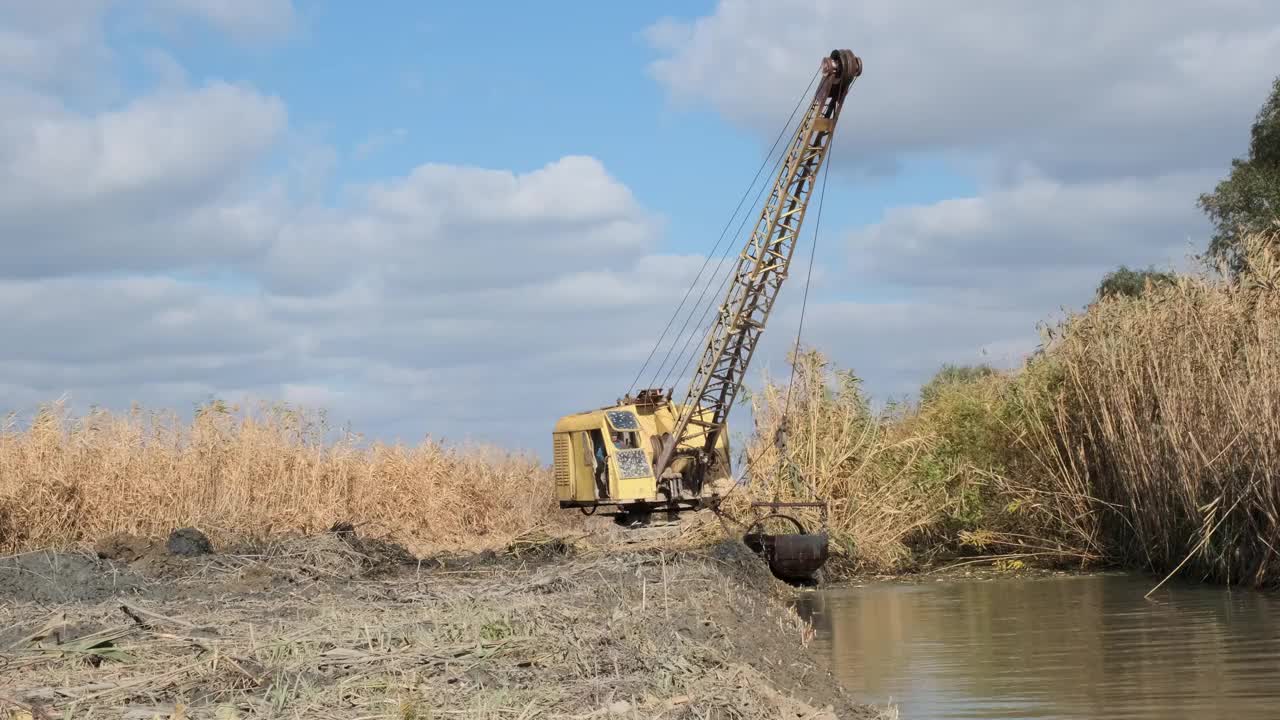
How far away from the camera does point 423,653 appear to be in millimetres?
7434

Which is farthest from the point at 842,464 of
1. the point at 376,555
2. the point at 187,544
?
the point at 187,544

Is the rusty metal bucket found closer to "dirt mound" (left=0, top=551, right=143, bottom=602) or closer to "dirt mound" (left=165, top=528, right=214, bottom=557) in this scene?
"dirt mound" (left=165, top=528, right=214, bottom=557)

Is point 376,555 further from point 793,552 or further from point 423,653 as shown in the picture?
point 423,653

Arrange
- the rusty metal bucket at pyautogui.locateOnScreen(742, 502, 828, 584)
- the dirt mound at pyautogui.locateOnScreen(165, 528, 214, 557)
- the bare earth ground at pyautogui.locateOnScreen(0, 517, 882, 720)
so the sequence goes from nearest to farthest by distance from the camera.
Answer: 1. the bare earth ground at pyautogui.locateOnScreen(0, 517, 882, 720)
2. the dirt mound at pyautogui.locateOnScreen(165, 528, 214, 557)
3. the rusty metal bucket at pyautogui.locateOnScreen(742, 502, 828, 584)

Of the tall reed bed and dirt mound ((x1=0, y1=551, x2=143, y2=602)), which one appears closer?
dirt mound ((x1=0, y1=551, x2=143, y2=602))

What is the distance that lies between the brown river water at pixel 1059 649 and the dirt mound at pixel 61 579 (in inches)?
273

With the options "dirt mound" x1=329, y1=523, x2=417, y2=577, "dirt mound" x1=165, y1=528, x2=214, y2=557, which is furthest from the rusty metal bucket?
"dirt mound" x1=165, y1=528, x2=214, y2=557

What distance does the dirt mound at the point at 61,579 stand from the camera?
12516 millimetres

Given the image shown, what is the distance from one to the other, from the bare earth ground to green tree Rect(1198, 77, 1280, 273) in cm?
2824

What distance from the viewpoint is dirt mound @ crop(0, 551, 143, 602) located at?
41.1 feet

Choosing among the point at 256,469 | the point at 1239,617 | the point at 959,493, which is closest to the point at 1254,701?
the point at 1239,617

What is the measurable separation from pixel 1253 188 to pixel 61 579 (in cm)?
3253

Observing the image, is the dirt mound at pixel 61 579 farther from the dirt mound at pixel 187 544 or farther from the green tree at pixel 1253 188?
the green tree at pixel 1253 188

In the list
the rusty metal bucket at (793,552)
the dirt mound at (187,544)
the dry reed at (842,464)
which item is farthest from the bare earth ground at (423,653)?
the dry reed at (842,464)
